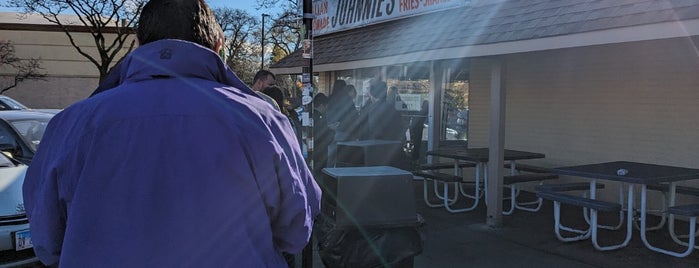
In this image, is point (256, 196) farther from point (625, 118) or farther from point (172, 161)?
point (625, 118)

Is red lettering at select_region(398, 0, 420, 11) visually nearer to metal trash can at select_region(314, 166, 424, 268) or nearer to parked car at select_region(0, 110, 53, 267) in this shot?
metal trash can at select_region(314, 166, 424, 268)

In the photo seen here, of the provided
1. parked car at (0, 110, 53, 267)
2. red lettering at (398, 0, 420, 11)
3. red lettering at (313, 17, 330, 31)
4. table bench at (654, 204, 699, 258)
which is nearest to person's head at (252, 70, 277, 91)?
parked car at (0, 110, 53, 267)

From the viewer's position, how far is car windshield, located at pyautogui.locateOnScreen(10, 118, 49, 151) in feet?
Answer: 22.6

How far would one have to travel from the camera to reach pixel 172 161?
1292mm

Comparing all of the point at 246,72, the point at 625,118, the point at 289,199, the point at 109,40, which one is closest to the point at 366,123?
the point at 625,118

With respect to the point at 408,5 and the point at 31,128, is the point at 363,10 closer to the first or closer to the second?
the point at 408,5

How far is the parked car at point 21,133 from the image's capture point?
6.45 m

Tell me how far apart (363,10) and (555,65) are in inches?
135

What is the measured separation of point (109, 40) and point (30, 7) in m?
8.74

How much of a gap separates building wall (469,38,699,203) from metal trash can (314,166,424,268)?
140 inches

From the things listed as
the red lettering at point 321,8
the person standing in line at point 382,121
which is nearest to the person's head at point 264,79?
the person standing in line at point 382,121

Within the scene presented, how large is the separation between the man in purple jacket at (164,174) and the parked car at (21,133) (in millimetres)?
5542

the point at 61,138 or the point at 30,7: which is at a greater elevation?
the point at 30,7

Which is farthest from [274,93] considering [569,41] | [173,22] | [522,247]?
[173,22]
